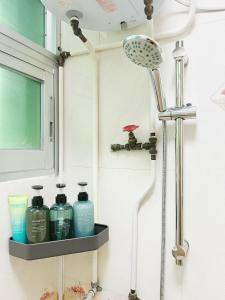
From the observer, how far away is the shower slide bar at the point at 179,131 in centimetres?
79

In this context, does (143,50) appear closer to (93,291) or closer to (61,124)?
(61,124)

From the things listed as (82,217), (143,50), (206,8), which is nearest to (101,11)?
(143,50)

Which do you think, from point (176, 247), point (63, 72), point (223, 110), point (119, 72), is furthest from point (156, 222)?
point (63, 72)

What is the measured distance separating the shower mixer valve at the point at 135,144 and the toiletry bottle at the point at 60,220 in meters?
0.29

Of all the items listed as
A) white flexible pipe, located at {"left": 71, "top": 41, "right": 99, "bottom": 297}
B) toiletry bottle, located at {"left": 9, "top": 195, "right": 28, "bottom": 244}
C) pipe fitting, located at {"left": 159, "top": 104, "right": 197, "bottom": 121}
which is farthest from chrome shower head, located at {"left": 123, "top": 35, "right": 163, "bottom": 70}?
toiletry bottle, located at {"left": 9, "top": 195, "right": 28, "bottom": 244}

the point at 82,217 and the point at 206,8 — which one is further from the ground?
the point at 206,8

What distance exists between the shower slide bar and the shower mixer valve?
9 cm

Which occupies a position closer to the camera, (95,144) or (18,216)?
(18,216)

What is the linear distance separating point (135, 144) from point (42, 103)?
0.42 metres

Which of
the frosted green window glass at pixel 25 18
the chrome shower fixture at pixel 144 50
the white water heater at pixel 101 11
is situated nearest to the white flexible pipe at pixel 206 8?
the white water heater at pixel 101 11

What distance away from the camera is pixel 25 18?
959 millimetres

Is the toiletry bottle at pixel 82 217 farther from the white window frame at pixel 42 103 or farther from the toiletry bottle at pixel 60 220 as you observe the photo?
the white window frame at pixel 42 103

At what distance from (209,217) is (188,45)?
599 millimetres

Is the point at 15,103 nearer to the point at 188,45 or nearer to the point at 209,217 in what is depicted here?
the point at 188,45
